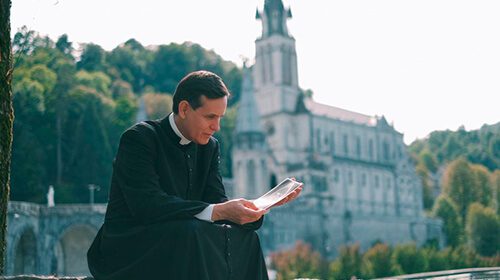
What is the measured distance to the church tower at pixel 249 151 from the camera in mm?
60469

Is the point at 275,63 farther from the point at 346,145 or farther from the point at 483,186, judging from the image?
the point at 483,186

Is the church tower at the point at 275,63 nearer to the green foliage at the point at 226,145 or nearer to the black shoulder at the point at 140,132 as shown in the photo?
the green foliage at the point at 226,145

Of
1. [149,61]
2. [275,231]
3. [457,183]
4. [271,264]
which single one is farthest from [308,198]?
[149,61]

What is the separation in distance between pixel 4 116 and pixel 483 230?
52.2 m

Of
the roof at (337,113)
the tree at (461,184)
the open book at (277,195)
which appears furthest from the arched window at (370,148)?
the open book at (277,195)

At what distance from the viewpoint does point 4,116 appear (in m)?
5.39

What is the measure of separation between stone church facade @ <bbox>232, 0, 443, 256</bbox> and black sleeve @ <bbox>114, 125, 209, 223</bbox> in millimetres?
49247

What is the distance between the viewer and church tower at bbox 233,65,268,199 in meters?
60.5

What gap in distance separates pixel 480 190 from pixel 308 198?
15.4 meters

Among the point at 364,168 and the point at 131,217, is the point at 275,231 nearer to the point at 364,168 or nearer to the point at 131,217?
the point at 364,168

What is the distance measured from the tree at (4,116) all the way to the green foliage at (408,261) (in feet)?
111

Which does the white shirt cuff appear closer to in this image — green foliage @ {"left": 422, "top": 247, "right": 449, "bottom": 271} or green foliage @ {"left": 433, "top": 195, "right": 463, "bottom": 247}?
green foliage @ {"left": 422, "top": 247, "right": 449, "bottom": 271}

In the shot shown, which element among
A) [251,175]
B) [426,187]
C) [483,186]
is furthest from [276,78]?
[426,187]

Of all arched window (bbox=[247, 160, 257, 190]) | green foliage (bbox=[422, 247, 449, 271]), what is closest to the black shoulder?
green foliage (bbox=[422, 247, 449, 271])
